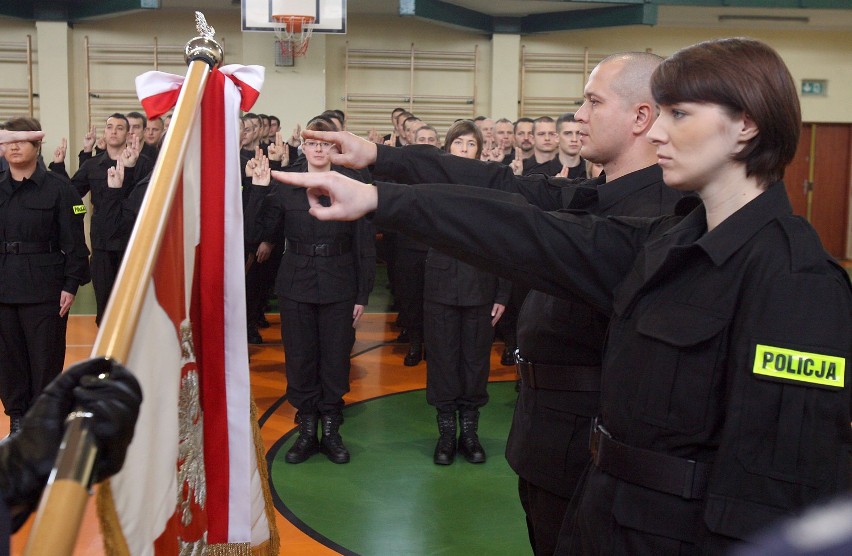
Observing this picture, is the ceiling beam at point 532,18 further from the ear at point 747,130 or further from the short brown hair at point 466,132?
the ear at point 747,130

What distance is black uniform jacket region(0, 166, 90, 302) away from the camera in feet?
15.6

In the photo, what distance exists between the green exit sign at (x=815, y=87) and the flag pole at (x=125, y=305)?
43.6 ft

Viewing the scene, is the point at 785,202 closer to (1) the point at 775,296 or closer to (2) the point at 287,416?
(1) the point at 775,296

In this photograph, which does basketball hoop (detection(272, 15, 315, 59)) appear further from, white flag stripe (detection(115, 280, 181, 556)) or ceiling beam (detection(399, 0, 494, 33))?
white flag stripe (detection(115, 280, 181, 556))

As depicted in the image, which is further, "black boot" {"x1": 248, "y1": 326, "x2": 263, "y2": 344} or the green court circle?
"black boot" {"x1": 248, "y1": 326, "x2": 263, "y2": 344}

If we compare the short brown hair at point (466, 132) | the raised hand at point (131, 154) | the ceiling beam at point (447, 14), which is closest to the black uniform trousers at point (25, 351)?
the raised hand at point (131, 154)

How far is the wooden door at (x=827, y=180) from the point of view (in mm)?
14047

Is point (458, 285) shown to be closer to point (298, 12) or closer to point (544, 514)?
point (544, 514)

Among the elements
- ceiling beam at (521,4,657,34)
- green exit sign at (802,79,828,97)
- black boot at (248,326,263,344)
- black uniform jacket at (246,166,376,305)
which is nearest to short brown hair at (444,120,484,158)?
black uniform jacket at (246,166,376,305)

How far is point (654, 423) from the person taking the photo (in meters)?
1.63

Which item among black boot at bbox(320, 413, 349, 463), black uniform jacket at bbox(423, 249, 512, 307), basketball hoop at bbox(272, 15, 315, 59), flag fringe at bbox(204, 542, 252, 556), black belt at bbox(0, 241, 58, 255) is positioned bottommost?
black boot at bbox(320, 413, 349, 463)

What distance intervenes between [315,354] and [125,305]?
11.2ft

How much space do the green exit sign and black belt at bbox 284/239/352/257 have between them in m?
11.2

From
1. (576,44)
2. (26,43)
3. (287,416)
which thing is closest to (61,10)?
(26,43)
